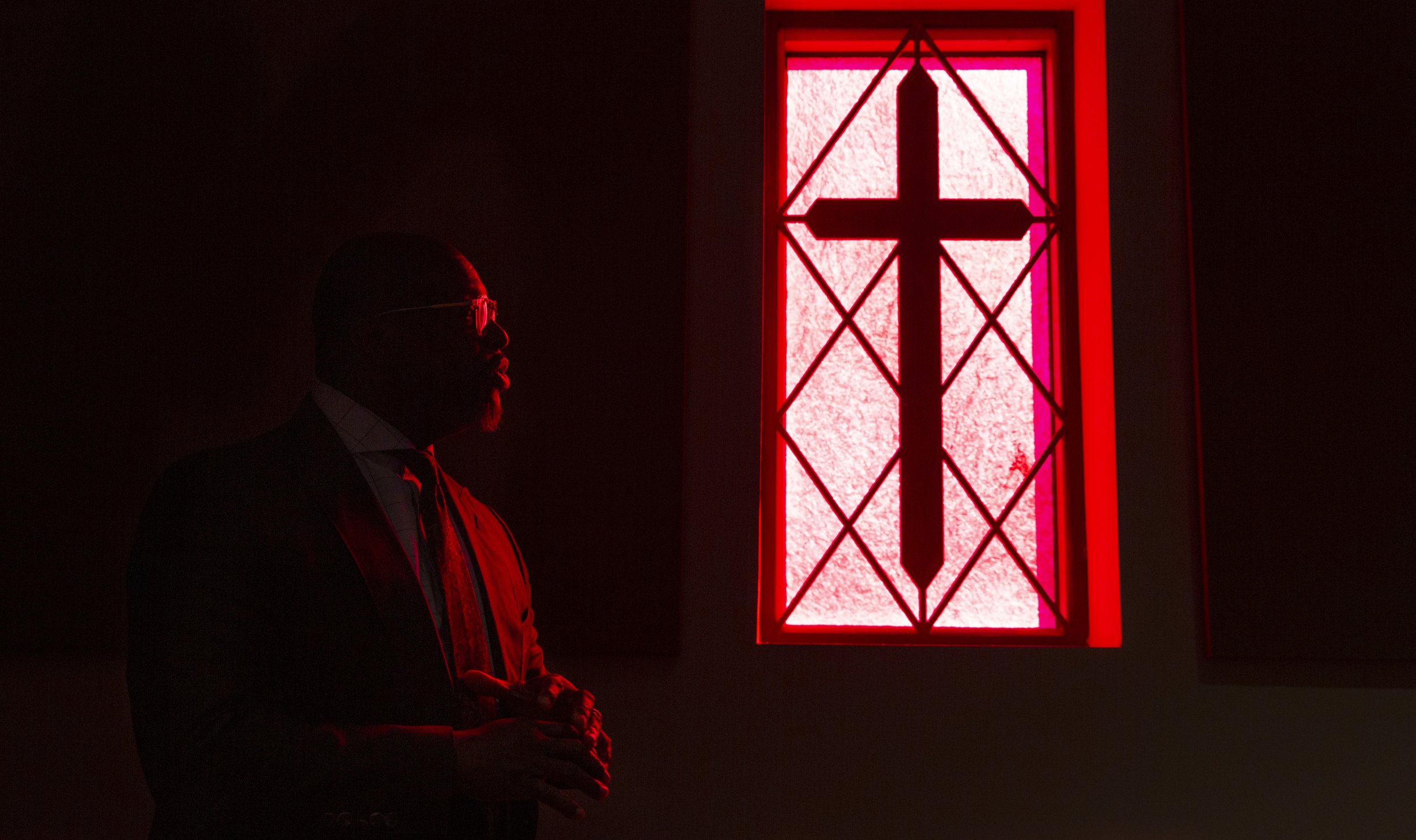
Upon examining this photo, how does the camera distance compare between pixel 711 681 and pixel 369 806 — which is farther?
pixel 711 681

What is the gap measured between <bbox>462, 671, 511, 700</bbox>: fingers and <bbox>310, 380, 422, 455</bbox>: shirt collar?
1.49 feet

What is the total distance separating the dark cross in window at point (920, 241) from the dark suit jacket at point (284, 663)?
4.32 ft

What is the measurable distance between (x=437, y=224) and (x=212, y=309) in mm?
580

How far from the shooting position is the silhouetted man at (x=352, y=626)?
169 centimetres

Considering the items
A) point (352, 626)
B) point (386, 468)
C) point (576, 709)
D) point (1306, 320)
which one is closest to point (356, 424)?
point (386, 468)

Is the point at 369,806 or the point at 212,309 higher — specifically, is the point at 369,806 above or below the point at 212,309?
below

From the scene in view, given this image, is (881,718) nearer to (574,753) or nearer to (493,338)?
(574,753)

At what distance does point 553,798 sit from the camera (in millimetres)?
1811

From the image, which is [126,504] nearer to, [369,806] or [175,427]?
[175,427]

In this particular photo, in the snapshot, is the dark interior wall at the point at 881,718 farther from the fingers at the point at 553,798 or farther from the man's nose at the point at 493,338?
the fingers at the point at 553,798

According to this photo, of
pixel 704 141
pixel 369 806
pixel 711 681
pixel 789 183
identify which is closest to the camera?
pixel 369 806

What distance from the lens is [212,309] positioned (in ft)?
8.47

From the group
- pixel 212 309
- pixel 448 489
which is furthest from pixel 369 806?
pixel 212 309

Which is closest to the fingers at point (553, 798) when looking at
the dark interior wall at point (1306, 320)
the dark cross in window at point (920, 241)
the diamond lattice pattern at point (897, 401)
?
the diamond lattice pattern at point (897, 401)
